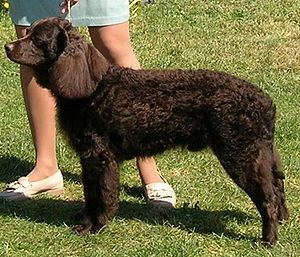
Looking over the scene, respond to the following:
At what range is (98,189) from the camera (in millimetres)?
4633

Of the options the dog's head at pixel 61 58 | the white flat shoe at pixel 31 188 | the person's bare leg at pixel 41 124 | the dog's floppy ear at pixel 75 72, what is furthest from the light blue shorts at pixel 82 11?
the white flat shoe at pixel 31 188

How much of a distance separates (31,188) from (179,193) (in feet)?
3.31

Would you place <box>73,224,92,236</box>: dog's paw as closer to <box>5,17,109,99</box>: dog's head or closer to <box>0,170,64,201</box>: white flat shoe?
<box>0,170,64,201</box>: white flat shoe

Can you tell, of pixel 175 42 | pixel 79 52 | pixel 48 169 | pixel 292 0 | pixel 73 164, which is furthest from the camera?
pixel 292 0

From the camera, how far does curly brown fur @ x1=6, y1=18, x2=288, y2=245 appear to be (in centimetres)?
433

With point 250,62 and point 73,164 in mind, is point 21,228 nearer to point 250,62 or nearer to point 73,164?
point 73,164

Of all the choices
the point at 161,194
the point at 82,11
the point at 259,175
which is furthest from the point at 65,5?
the point at 259,175

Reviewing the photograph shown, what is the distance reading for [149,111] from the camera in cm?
440

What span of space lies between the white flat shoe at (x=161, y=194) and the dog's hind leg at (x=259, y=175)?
2.46 ft

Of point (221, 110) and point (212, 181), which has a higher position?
point (221, 110)

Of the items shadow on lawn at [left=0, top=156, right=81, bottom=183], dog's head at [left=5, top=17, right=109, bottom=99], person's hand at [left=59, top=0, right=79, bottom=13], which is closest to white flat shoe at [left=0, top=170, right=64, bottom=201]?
shadow on lawn at [left=0, top=156, right=81, bottom=183]

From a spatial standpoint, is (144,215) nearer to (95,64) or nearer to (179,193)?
(179,193)

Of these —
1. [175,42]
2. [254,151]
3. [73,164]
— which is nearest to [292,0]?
[175,42]

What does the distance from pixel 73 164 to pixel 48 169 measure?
523 millimetres
